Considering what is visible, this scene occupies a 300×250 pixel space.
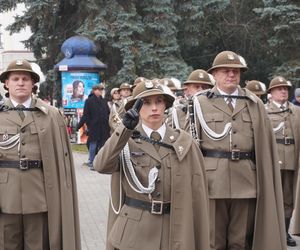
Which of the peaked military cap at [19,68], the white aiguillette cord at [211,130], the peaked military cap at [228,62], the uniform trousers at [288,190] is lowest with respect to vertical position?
the uniform trousers at [288,190]

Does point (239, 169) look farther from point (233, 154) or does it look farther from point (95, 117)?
point (95, 117)

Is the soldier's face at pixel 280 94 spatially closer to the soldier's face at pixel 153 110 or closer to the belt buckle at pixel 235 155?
the belt buckle at pixel 235 155

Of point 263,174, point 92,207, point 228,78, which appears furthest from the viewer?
point 92,207

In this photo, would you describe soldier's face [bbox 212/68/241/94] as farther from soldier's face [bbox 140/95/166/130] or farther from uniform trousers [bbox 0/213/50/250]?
uniform trousers [bbox 0/213/50/250]

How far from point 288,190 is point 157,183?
158 inches

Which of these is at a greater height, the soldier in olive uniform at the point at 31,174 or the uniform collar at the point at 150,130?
the uniform collar at the point at 150,130

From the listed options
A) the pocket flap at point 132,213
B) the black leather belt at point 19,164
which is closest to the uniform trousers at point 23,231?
the black leather belt at point 19,164

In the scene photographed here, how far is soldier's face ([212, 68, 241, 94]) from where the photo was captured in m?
5.76

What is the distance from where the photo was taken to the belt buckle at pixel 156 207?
415 cm

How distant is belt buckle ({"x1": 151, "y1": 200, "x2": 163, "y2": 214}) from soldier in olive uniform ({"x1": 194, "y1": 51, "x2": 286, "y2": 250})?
4.82 feet

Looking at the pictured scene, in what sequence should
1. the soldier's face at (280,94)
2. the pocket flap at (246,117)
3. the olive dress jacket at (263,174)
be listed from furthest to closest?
1. the soldier's face at (280,94)
2. the pocket flap at (246,117)
3. the olive dress jacket at (263,174)

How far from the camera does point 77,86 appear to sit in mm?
19969

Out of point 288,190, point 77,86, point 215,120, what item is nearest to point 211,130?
point 215,120

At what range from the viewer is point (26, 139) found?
16.6 feet
